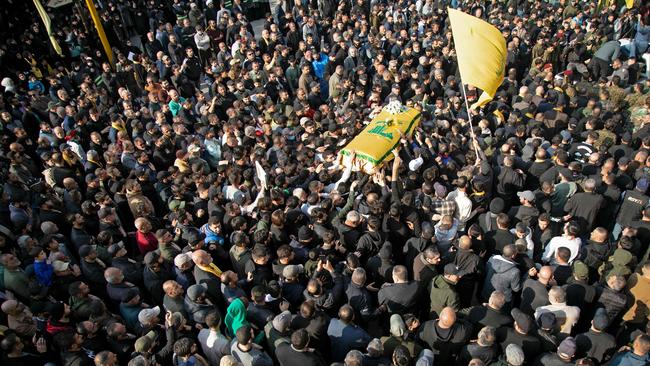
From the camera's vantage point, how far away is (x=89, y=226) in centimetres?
703

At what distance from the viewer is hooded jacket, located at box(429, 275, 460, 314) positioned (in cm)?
505

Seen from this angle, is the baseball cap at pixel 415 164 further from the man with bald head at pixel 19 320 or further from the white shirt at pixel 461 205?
the man with bald head at pixel 19 320

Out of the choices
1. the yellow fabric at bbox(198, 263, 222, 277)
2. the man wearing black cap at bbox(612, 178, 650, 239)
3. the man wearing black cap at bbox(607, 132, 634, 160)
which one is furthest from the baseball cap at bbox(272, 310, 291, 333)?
the man wearing black cap at bbox(607, 132, 634, 160)

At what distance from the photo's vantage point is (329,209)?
6477 millimetres

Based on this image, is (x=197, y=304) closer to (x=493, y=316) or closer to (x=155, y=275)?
(x=155, y=275)

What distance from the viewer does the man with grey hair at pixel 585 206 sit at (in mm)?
6320

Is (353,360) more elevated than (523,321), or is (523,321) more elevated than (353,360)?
(353,360)

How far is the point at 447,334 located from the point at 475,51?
4568 millimetres

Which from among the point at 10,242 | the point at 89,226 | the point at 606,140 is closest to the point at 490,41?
the point at 606,140

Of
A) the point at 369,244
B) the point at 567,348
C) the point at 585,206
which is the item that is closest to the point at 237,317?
the point at 369,244

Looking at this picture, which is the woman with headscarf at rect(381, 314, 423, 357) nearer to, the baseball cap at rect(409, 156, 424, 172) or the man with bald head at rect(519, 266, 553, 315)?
the man with bald head at rect(519, 266, 553, 315)

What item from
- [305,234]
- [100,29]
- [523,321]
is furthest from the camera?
[100,29]

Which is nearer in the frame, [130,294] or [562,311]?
[562,311]

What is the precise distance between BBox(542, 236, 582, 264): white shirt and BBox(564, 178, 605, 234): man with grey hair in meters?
0.81
